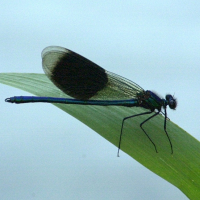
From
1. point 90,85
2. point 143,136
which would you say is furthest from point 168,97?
point 143,136

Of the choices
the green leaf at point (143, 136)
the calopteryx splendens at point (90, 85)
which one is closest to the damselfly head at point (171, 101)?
the calopteryx splendens at point (90, 85)

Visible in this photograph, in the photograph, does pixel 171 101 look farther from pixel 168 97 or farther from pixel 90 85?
pixel 90 85

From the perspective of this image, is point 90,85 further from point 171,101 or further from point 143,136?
point 143,136

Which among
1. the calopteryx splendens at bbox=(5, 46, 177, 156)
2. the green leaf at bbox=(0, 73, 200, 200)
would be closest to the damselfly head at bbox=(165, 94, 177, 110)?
the calopteryx splendens at bbox=(5, 46, 177, 156)

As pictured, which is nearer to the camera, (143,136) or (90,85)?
(143,136)

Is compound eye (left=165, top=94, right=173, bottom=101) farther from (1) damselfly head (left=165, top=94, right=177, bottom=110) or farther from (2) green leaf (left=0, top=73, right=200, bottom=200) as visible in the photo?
(2) green leaf (left=0, top=73, right=200, bottom=200)
